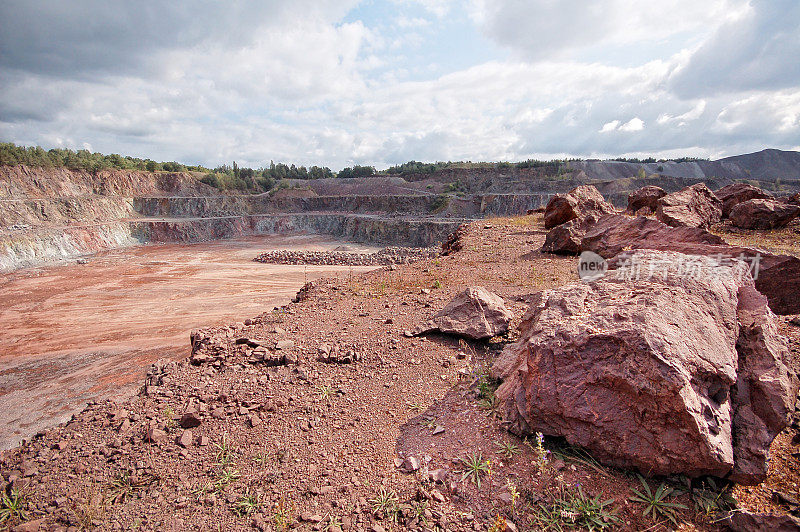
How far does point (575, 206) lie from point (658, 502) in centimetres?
1301

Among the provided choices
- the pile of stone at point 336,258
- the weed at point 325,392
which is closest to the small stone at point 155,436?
the weed at point 325,392

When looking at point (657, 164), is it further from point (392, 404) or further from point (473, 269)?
point (392, 404)

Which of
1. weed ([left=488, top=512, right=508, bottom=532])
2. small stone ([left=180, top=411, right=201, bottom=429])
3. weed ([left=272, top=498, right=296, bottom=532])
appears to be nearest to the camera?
weed ([left=488, top=512, right=508, bottom=532])

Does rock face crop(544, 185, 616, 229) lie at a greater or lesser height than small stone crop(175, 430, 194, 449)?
greater

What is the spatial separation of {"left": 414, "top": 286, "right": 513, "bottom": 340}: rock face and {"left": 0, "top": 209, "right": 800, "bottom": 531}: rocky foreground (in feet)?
0.15

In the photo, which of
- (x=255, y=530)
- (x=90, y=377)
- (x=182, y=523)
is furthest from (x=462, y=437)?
(x=90, y=377)

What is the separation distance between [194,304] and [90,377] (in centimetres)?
771

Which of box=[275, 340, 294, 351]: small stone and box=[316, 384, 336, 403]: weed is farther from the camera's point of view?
box=[275, 340, 294, 351]: small stone

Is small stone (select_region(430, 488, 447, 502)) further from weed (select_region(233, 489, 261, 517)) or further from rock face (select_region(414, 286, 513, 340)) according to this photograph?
rock face (select_region(414, 286, 513, 340))

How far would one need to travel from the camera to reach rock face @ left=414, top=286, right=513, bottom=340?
18.2ft

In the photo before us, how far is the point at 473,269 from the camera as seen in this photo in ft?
34.4

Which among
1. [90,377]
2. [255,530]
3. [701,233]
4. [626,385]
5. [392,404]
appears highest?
[701,233]

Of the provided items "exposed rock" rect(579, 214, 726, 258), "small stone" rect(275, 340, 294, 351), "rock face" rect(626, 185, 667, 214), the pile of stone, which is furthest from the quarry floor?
"rock face" rect(626, 185, 667, 214)

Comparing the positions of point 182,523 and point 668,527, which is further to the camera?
point 182,523
